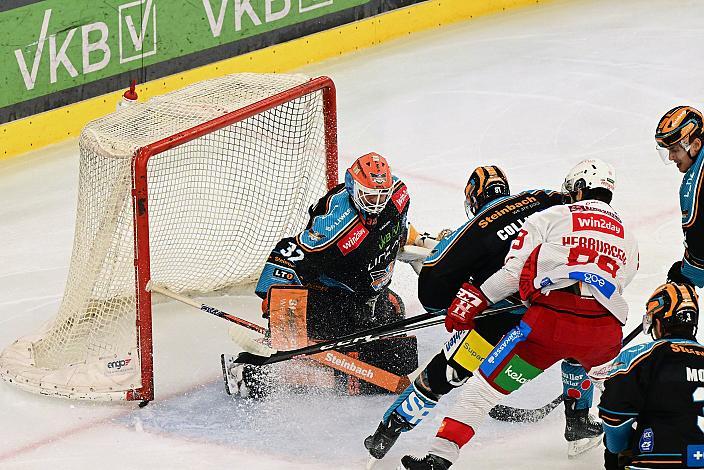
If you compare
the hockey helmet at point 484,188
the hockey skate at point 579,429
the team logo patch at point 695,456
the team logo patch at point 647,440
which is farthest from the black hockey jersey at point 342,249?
the team logo patch at point 695,456

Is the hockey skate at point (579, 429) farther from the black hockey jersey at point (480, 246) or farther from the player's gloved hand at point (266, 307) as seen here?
the player's gloved hand at point (266, 307)

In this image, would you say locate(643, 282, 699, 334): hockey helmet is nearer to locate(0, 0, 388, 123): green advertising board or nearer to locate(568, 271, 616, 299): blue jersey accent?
locate(568, 271, 616, 299): blue jersey accent

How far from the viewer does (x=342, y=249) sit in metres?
4.67

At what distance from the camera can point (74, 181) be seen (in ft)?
21.6

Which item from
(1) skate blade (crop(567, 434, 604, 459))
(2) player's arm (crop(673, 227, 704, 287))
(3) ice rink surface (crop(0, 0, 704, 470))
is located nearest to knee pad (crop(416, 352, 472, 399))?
(3) ice rink surface (crop(0, 0, 704, 470))

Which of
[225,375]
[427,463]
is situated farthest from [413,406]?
[225,375]

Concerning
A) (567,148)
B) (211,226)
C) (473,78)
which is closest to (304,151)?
(211,226)

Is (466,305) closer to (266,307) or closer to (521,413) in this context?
(521,413)

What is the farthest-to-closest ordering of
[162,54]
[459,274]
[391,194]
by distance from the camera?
1. [162,54]
2. [391,194]
3. [459,274]

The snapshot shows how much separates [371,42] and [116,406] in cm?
398

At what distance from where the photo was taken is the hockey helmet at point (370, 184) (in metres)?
4.52

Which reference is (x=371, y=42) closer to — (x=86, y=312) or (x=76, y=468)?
(x=86, y=312)

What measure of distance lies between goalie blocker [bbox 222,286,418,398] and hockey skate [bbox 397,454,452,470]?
716 millimetres

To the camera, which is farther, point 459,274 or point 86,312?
point 86,312
